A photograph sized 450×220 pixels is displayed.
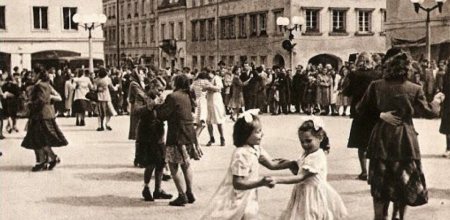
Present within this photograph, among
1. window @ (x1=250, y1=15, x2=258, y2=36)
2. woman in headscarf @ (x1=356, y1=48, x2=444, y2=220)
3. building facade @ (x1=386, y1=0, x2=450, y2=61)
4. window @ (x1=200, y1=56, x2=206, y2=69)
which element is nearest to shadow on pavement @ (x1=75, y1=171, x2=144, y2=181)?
woman in headscarf @ (x1=356, y1=48, x2=444, y2=220)

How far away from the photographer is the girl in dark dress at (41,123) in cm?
1150

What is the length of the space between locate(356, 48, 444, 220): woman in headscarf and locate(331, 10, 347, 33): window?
33.4 metres

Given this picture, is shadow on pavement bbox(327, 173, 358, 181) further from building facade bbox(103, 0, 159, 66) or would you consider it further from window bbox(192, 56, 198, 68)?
building facade bbox(103, 0, 159, 66)

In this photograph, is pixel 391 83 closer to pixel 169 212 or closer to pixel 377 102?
pixel 377 102

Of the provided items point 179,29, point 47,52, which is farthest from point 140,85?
point 179,29

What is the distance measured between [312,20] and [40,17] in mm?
16134

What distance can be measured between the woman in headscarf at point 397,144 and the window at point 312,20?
32.7 m

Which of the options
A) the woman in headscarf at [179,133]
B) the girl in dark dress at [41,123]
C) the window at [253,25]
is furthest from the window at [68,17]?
the woman in headscarf at [179,133]

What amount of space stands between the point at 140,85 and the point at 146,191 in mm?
1597

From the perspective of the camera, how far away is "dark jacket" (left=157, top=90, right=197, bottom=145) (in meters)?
8.66

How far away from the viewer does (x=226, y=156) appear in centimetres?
1327

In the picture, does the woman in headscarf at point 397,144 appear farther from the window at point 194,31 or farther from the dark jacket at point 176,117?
the window at point 194,31

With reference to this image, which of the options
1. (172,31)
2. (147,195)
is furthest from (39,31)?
(147,195)

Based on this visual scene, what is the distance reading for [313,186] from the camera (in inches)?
224
